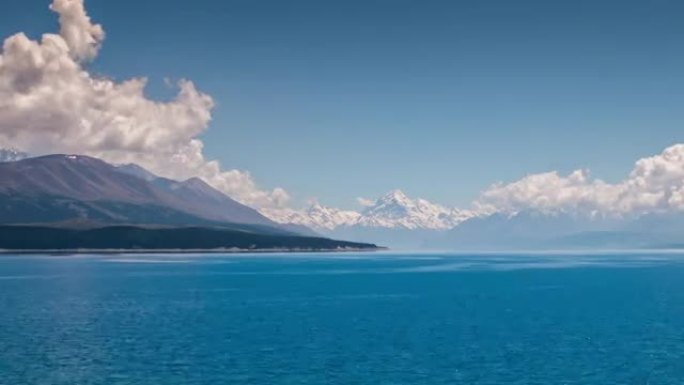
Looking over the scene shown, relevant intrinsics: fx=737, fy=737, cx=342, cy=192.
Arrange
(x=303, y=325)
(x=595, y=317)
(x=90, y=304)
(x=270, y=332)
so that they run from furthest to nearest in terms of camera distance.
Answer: (x=90, y=304) → (x=595, y=317) → (x=303, y=325) → (x=270, y=332)

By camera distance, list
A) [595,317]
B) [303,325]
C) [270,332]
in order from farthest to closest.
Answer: [595,317] → [303,325] → [270,332]

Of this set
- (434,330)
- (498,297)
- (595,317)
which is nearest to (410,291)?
(498,297)

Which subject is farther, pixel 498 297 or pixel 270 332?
pixel 498 297

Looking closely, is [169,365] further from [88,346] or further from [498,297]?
[498,297]

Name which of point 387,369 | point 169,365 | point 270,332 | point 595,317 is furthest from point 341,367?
point 595,317

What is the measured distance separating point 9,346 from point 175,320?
3246 centimetres

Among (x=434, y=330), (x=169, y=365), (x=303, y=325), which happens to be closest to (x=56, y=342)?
(x=169, y=365)

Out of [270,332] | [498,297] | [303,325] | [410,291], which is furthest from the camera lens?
[410,291]

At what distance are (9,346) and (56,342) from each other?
5.87 meters

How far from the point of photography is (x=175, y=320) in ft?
403

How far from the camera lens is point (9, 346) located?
308 feet

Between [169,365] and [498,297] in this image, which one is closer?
[169,365]

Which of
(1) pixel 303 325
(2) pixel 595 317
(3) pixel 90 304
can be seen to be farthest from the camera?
(3) pixel 90 304

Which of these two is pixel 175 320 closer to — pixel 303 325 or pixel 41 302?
pixel 303 325
